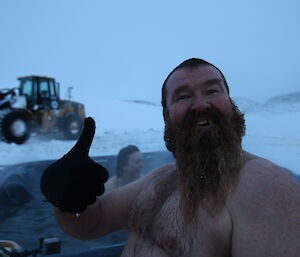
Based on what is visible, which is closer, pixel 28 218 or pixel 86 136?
pixel 86 136

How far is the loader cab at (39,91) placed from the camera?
372 inches

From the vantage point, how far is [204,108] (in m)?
1.16

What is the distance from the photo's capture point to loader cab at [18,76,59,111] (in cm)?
946

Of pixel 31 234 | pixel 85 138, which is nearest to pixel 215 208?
pixel 85 138

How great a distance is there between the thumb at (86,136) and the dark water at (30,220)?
265 centimetres

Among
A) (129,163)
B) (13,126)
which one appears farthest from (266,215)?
(13,126)

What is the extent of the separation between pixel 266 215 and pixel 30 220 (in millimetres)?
4905

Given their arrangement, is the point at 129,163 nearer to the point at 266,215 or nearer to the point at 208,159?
the point at 208,159

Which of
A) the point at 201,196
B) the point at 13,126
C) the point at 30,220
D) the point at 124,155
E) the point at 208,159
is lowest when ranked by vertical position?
the point at 30,220

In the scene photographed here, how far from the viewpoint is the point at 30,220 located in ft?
16.2

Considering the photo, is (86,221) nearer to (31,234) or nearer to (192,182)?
(192,182)

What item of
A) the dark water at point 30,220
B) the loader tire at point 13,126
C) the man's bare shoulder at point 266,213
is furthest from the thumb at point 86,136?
the loader tire at point 13,126

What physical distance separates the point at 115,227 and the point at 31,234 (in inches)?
145

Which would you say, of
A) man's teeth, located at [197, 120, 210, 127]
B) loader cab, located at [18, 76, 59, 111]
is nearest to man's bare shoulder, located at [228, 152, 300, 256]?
man's teeth, located at [197, 120, 210, 127]
